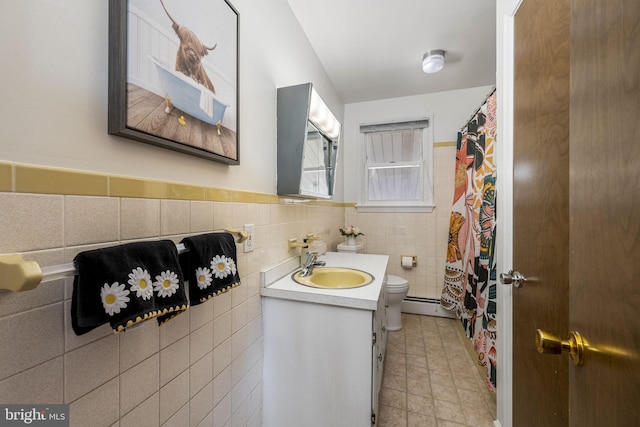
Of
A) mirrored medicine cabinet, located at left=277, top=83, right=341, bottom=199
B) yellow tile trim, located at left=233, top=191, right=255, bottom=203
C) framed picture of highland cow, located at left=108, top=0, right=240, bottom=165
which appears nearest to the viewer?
framed picture of highland cow, located at left=108, top=0, right=240, bottom=165

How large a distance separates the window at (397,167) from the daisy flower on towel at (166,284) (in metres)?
2.54

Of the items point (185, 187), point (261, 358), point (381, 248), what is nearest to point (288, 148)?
point (185, 187)

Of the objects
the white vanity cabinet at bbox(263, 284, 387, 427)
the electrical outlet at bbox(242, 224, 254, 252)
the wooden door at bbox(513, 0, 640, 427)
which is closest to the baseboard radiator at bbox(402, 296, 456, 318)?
the white vanity cabinet at bbox(263, 284, 387, 427)

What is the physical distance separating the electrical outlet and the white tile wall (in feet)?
0.10

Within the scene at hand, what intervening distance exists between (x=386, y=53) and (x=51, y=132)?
224 cm

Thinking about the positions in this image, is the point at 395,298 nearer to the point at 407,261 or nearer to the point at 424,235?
A: the point at 407,261

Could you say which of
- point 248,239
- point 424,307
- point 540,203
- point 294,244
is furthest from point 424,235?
point 248,239

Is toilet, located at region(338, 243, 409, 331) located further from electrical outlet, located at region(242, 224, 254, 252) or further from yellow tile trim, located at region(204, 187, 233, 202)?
yellow tile trim, located at region(204, 187, 233, 202)

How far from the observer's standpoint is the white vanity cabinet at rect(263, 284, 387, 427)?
1109 millimetres

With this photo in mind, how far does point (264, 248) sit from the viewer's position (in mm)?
1306

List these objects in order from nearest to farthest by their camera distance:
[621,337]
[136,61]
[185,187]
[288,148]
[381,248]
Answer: [621,337]
[136,61]
[185,187]
[288,148]
[381,248]

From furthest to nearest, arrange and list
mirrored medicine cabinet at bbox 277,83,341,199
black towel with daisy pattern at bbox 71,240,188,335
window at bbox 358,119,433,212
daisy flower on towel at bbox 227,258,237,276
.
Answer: window at bbox 358,119,433,212
mirrored medicine cabinet at bbox 277,83,341,199
daisy flower on towel at bbox 227,258,237,276
black towel with daisy pattern at bbox 71,240,188,335

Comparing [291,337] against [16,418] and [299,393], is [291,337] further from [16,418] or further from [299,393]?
[16,418]

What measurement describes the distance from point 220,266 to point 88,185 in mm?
409
